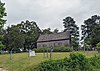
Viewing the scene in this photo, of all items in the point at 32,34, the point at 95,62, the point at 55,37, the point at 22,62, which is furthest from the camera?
the point at 32,34

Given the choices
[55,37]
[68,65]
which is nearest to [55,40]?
[55,37]

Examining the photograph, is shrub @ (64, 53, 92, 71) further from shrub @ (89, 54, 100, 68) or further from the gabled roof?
the gabled roof

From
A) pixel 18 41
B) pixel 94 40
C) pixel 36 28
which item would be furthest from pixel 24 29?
pixel 94 40

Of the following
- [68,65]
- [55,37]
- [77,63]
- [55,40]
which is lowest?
[68,65]

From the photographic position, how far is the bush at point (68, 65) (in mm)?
17328

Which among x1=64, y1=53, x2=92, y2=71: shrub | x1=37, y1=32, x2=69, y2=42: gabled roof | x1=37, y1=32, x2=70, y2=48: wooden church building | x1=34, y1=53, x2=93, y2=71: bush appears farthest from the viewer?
x1=37, y1=32, x2=69, y2=42: gabled roof

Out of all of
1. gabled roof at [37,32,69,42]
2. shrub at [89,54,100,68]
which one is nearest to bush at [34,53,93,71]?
shrub at [89,54,100,68]

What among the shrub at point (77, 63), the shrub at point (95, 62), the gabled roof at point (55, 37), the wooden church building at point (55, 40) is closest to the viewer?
the shrub at point (77, 63)

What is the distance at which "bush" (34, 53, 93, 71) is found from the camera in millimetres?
17328

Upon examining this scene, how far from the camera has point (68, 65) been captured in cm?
1805

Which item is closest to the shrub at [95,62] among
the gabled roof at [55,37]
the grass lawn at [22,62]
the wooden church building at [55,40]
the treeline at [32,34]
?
the grass lawn at [22,62]

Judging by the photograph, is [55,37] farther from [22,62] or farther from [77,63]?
[77,63]

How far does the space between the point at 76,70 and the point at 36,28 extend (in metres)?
72.2

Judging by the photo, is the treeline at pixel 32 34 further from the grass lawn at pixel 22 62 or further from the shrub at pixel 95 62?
the shrub at pixel 95 62
